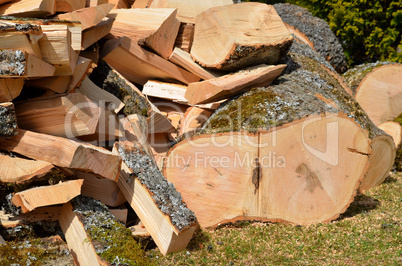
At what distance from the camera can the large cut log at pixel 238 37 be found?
405 cm

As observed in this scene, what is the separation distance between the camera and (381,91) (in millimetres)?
6078

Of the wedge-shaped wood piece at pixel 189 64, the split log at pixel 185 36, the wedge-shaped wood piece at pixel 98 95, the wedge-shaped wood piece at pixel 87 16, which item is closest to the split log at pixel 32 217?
the wedge-shaped wood piece at pixel 98 95

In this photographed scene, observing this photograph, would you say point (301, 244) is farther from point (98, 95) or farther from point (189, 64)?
point (98, 95)

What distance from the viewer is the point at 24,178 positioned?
3.01m

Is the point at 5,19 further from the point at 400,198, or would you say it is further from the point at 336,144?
the point at 400,198

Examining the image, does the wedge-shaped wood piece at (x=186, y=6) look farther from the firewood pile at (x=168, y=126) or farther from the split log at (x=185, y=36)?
the split log at (x=185, y=36)

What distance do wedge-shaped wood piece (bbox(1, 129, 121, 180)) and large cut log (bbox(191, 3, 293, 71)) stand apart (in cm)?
161

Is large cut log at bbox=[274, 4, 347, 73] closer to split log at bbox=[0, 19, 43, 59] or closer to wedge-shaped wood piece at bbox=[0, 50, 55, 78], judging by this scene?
split log at bbox=[0, 19, 43, 59]

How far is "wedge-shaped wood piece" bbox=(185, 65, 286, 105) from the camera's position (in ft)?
12.4

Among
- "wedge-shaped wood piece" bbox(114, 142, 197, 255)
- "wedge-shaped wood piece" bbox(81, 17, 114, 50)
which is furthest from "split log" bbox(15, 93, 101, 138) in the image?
"wedge-shaped wood piece" bbox(81, 17, 114, 50)

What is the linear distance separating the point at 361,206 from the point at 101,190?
2.43 meters

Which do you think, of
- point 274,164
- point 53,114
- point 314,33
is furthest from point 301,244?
point 314,33

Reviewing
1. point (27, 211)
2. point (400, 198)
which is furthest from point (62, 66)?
point (400, 198)

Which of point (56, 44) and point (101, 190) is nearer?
point (56, 44)
